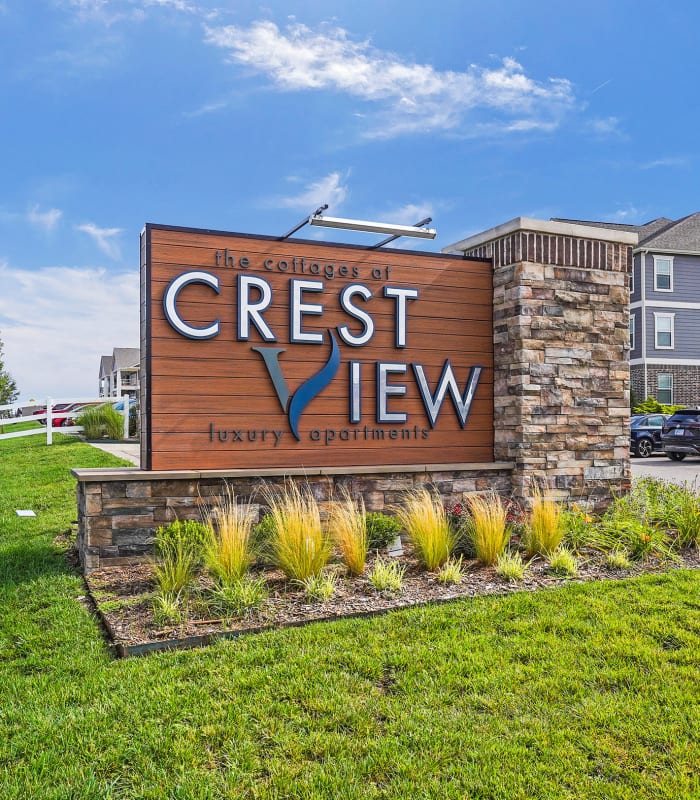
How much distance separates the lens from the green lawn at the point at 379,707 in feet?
10.5

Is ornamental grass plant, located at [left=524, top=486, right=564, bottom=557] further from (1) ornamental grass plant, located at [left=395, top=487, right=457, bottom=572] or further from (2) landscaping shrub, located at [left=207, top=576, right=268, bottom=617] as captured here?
(2) landscaping shrub, located at [left=207, top=576, right=268, bottom=617]

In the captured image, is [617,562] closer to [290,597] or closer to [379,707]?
[290,597]

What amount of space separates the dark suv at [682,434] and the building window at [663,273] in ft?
38.3

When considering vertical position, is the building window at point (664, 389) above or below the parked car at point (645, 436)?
above

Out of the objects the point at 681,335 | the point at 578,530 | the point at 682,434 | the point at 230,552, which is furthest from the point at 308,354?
the point at 681,335

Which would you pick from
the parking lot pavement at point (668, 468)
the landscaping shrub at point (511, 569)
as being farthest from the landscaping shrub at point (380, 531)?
the parking lot pavement at point (668, 468)

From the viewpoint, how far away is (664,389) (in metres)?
29.9

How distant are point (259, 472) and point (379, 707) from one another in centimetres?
353

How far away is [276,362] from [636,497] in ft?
15.1

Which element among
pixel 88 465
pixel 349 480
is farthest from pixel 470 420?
pixel 88 465

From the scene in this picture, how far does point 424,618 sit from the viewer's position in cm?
509

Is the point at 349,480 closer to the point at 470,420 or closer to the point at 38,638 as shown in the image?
the point at 470,420

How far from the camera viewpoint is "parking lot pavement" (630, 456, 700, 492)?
15.3 meters

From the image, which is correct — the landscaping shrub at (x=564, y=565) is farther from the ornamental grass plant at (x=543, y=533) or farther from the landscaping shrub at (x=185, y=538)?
the landscaping shrub at (x=185, y=538)
